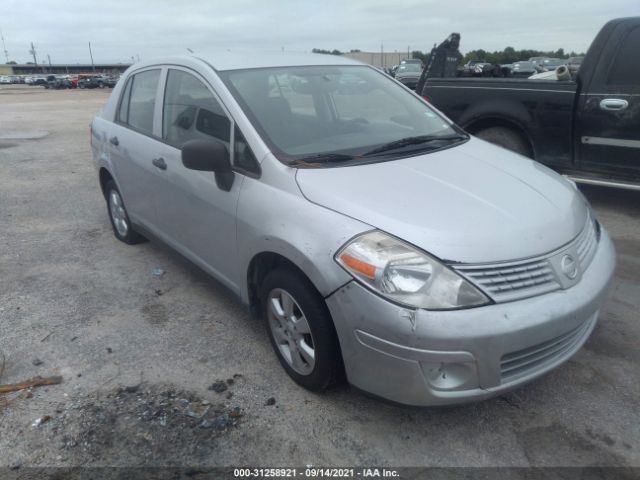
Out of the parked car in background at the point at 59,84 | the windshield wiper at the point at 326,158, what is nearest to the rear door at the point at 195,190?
the windshield wiper at the point at 326,158

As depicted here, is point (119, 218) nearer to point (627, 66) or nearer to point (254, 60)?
point (254, 60)

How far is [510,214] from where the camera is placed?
2482 mm

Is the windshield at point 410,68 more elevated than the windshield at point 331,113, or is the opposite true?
the windshield at point 331,113

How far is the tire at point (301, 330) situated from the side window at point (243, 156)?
0.60 m

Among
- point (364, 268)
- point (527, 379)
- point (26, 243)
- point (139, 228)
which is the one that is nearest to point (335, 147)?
point (364, 268)

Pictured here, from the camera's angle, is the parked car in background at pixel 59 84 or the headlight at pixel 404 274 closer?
the headlight at pixel 404 274

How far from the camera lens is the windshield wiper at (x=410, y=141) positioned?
3078mm

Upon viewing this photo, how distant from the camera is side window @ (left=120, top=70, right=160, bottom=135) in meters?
3.98

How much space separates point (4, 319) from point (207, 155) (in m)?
2.08

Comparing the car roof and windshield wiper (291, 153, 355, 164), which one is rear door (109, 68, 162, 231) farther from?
windshield wiper (291, 153, 355, 164)

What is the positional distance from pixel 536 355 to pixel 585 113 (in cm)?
387

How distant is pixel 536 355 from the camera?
2.37 metres

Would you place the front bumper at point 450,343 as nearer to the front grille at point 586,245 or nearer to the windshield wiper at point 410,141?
the front grille at point 586,245

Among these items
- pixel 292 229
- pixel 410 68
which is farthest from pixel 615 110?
pixel 410 68
